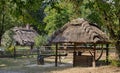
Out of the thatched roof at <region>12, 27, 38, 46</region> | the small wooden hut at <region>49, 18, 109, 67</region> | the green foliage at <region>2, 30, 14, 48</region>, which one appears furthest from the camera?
the thatched roof at <region>12, 27, 38, 46</region>

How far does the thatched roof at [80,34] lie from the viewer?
22.8m

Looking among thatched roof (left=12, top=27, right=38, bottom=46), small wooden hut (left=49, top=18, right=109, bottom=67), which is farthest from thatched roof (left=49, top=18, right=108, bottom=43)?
thatched roof (left=12, top=27, right=38, bottom=46)

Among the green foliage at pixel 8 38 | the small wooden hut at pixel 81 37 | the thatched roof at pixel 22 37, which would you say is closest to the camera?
the small wooden hut at pixel 81 37

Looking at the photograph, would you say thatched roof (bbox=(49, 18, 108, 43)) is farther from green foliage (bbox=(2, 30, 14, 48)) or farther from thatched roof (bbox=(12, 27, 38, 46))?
thatched roof (bbox=(12, 27, 38, 46))

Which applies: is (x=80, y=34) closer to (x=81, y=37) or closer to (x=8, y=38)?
(x=81, y=37)

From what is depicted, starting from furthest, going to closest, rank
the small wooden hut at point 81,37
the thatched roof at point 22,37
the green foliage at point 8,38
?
the thatched roof at point 22,37, the green foliage at point 8,38, the small wooden hut at point 81,37

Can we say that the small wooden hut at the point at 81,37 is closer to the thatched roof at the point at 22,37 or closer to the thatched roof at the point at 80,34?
the thatched roof at the point at 80,34

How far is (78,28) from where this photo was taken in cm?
2442

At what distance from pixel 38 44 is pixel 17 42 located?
7972 millimetres

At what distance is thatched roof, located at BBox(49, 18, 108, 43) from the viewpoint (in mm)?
22764

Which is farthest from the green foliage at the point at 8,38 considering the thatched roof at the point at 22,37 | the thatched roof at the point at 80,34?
the thatched roof at the point at 80,34

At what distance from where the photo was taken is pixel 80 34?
2359 centimetres

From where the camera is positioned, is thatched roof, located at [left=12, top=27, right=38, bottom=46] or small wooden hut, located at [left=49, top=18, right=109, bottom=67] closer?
small wooden hut, located at [left=49, top=18, right=109, bottom=67]

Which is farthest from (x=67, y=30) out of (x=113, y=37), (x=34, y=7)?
(x=34, y=7)
